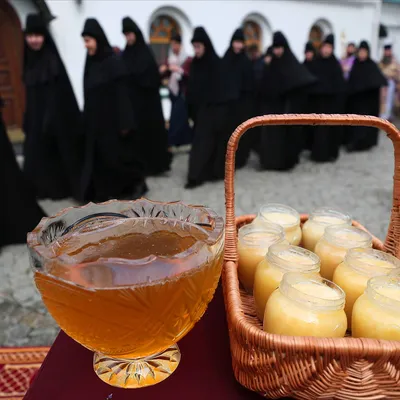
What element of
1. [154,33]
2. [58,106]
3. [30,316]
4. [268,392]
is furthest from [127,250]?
[154,33]

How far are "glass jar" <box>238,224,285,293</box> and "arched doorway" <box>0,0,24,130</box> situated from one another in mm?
7260

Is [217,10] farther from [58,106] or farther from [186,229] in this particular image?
[186,229]

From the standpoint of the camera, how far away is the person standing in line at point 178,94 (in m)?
5.73

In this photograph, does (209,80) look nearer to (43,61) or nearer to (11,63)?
(43,61)

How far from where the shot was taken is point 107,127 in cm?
400

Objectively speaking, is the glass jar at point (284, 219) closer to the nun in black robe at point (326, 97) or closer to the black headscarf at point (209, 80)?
the black headscarf at point (209, 80)

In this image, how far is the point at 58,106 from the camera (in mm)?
4090

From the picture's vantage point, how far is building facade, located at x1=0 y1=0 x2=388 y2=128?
7.12m

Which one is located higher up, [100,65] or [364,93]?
[100,65]

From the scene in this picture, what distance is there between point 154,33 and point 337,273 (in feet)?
28.8

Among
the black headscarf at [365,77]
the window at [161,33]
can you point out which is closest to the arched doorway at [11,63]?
the window at [161,33]

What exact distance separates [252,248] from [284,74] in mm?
5173

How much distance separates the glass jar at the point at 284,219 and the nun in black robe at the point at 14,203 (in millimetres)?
2509

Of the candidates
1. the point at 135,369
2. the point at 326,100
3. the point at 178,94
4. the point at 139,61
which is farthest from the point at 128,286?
the point at 326,100
